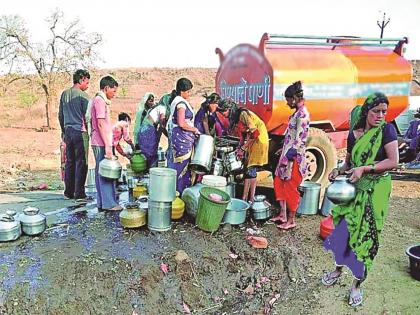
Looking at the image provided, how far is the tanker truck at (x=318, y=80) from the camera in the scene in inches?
241

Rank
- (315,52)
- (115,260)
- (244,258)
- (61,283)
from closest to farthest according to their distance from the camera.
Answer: (61,283) → (115,260) → (244,258) → (315,52)

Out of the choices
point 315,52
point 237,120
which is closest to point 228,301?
point 237,120

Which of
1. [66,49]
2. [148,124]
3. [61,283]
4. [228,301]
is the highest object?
[66,49]

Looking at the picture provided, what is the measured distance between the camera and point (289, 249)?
461 cm

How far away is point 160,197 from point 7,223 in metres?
1.50

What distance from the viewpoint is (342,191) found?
11.1ft

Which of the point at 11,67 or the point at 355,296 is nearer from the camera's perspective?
the point at 355,296

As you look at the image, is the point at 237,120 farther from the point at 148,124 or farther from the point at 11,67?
the point at 11,67

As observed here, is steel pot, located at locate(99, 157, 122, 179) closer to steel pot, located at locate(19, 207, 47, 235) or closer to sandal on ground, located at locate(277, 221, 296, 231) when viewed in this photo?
steel pot, located at locate(19, 207, 47, 235)

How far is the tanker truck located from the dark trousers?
8.14 ft

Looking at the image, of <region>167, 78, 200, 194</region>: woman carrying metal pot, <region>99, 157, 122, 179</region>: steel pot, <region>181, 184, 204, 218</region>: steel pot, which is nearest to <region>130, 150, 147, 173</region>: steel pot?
<region>167, 78, 200, 194</region>: woman carrying metal pot

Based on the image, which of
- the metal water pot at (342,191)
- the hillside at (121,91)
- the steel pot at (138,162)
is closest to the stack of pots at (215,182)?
the steel pot at (138,162)

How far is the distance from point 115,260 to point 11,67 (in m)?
15.4

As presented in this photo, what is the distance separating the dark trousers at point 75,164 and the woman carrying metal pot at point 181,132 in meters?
1.24
